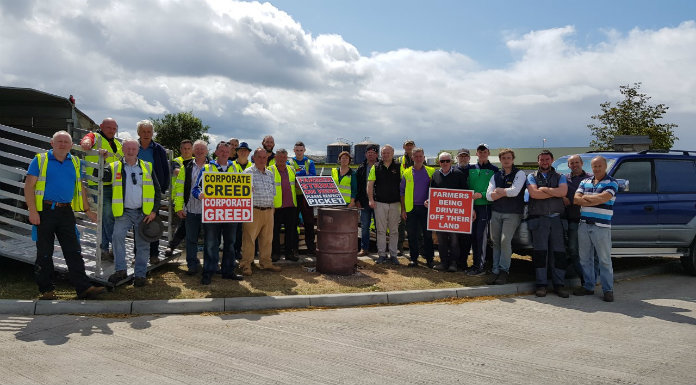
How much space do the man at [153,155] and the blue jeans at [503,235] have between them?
530 centimetres

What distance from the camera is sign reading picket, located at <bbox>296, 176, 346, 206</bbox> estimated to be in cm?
869

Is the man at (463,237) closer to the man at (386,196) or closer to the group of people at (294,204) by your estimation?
the group of people at (294,204)

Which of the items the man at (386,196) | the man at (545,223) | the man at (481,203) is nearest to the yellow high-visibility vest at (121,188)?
the man at (386,196)

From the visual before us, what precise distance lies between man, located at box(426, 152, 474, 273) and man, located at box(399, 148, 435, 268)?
0.70 feet

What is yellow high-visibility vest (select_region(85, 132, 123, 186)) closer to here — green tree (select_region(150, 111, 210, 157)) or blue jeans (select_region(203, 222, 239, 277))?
blue jeans (select_region(203, 222, 239, 277))

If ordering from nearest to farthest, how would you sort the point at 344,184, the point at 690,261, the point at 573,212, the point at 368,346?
the point at 368,346 < the point at 573,212 < the point at 690,261 < the point at 344,184

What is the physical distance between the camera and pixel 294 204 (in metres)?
8.88

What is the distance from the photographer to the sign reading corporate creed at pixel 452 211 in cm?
835

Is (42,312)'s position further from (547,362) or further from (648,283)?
(648,283)

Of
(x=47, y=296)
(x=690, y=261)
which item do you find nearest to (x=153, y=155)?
(x=47, y=296)

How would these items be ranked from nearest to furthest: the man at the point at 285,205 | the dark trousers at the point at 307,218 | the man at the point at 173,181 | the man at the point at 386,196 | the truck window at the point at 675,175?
the man at the point at 173,181
the man at the point at 285,205
the man at the point at 386,196
the truck window at the point at 675,175
the dark trousers at the point at 307,218

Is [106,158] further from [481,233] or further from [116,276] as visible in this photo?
[481,233]

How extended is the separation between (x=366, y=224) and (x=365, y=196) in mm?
612

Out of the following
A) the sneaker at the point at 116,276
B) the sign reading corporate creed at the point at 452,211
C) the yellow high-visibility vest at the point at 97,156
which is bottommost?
the sneaker at the point at 116,276
